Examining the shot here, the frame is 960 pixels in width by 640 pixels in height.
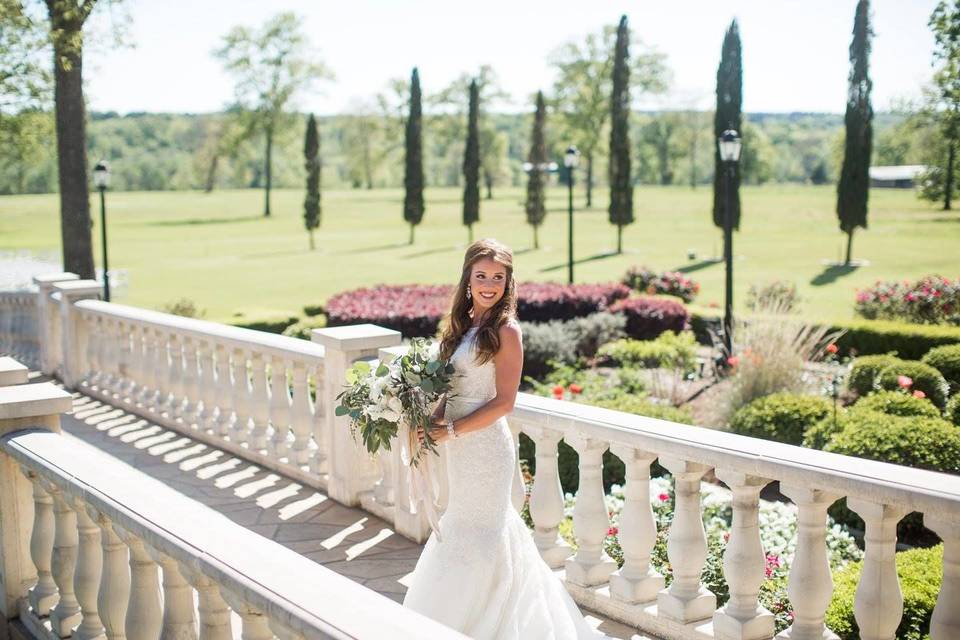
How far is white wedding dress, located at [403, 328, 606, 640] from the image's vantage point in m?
3.69

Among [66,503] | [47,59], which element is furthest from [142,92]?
[66,503]

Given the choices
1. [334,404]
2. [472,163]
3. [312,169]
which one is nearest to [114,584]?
[334,404]

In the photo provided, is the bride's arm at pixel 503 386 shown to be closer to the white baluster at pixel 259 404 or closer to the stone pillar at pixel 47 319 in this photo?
the white baluster at pixel 259 404

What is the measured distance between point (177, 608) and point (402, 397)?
1.16 meters

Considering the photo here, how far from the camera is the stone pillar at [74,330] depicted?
34.4ft

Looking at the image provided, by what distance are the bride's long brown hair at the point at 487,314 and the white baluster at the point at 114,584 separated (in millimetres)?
1457

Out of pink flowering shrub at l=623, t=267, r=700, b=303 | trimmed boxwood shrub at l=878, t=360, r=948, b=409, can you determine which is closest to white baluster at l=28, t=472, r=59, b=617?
trimmed boxwood shrub at l=878, t=360, r=948, b=409

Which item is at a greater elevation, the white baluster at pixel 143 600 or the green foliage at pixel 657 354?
the white baluster at pixel 143 600

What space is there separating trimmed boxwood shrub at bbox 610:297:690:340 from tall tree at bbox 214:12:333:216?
51.8m

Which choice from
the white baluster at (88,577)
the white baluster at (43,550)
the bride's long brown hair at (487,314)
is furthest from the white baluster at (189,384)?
the bride's long brown hair at (487,314)

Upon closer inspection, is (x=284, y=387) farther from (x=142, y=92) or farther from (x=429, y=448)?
(x=142, y=92)

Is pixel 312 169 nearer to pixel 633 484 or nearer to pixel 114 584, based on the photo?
pixel 633 484

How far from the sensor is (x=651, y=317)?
19375 millimetres

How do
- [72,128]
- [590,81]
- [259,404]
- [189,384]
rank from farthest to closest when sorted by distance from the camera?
[590,81]
[72,128]
[189,384]
[259,404]
